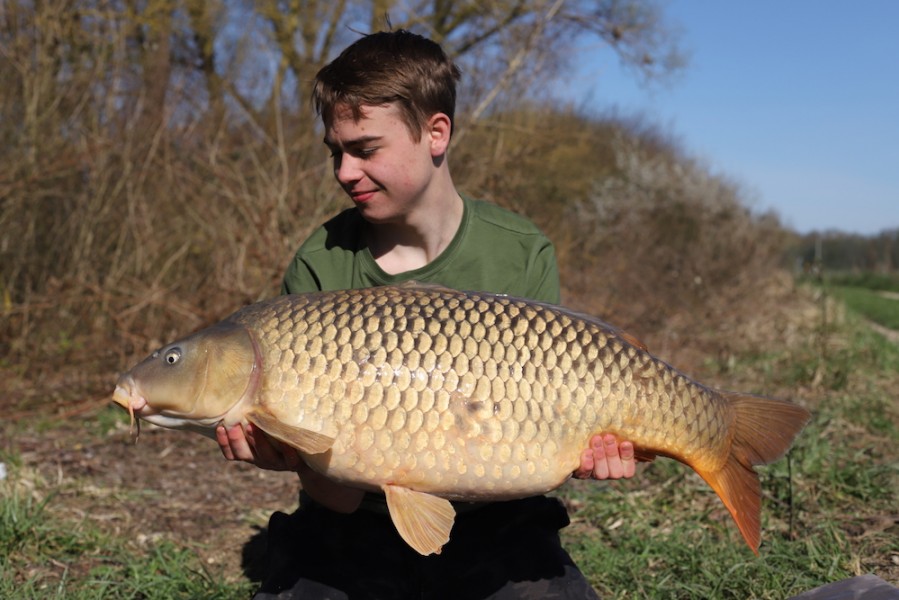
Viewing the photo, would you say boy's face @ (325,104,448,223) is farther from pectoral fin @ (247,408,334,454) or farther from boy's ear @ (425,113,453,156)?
pectoral fin @ (247,408,334,454)

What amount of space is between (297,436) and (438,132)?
2.73 feet

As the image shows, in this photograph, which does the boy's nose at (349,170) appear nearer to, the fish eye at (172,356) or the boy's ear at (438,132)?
the boy's ear at (438,132)

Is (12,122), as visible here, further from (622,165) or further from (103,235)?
(622,165)

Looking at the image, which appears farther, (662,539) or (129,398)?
(662,539)

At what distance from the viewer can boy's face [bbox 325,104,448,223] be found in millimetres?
1859

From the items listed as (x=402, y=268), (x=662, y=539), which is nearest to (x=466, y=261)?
(x=402, y=268)

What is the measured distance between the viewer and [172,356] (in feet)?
5.14

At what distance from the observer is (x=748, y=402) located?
1.65 metres

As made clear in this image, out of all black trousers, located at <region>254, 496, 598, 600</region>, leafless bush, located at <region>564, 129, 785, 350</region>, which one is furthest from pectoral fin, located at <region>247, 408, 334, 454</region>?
leafless bush, located at <region>564, 129, 785, 350</region>

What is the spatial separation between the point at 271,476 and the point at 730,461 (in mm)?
2123

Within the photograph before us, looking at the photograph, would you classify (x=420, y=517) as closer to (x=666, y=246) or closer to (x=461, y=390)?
(x=461, y=390)

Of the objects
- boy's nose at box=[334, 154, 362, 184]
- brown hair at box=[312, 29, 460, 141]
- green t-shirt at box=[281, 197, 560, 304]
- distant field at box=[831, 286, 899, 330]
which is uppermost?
brown hair at box=[312, 29, 460, 141]

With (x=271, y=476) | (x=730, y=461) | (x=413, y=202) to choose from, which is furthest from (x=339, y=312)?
(x=271, y=476)

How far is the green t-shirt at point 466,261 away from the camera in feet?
6.54
